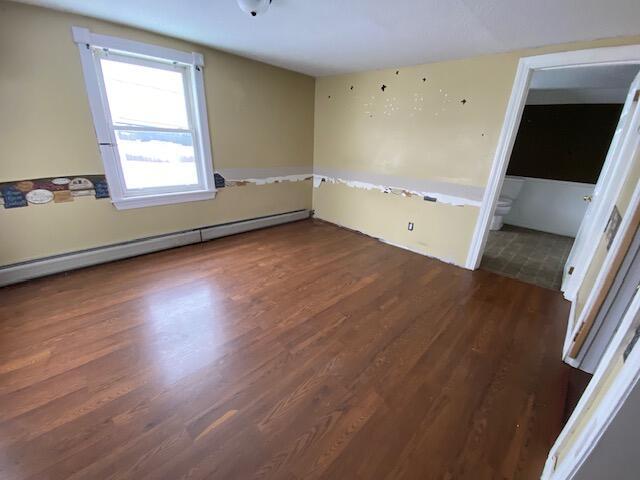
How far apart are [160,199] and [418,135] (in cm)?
299

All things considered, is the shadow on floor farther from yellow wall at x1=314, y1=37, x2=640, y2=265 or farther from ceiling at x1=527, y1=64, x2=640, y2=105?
ceiling at x1=527, y1=64, x2=640, y2=105

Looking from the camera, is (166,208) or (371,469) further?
(166,208)

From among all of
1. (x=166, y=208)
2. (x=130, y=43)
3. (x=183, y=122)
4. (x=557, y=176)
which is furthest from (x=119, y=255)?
(x=557, y=176)

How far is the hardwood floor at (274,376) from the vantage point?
46.2 inches

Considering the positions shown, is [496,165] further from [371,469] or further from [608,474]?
[371,469]

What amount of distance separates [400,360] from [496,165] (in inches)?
82.2

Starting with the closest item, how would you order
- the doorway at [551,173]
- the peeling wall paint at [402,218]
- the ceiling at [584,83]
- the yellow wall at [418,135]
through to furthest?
the ceiling at [584,83] → the yellow wall at [418,135] → the peeling wall paint at [402,218] → the doorway at [551,173]

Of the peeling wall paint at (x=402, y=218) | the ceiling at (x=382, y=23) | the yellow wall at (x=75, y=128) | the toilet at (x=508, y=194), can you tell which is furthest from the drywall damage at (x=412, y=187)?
the toilet at (x=508, y=194)

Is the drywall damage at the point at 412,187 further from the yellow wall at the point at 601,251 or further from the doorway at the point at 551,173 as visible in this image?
the yellow wall at the point at 601,251

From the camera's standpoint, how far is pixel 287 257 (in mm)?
3092

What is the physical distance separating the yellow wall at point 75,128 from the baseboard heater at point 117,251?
0.25 ft

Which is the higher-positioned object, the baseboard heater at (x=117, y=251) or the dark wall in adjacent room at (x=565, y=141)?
the dark wall in adjacent room at (x=565, y=141)

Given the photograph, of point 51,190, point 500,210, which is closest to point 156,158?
point 51,190

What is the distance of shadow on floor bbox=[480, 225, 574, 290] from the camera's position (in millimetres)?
2902
